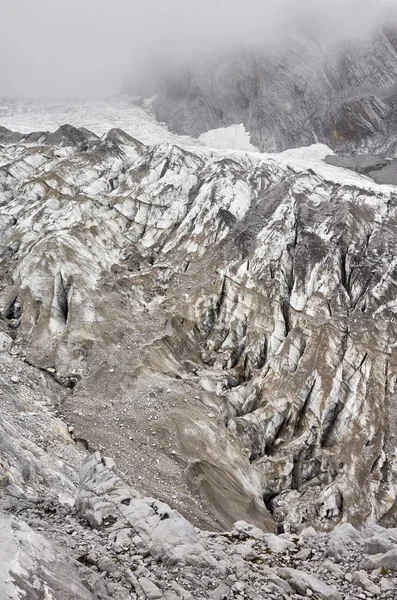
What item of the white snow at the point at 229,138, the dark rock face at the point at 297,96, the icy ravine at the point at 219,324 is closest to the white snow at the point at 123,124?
the white snow at the point at 229,138

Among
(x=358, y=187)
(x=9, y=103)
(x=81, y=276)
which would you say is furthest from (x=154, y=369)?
(x=9, y=103)

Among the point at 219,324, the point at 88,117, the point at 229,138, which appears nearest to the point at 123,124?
the point at 88,117

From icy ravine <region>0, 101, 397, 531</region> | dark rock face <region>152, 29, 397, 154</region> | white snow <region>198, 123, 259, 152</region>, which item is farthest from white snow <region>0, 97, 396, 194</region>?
icy ravine <region>0, 101, 397, 531</region>

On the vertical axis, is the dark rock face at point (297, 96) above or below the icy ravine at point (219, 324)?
above

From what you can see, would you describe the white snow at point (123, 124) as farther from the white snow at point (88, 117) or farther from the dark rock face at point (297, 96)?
the dark rock face at point (297, 96)

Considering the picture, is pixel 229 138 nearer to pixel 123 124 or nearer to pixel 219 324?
pixel 123 124

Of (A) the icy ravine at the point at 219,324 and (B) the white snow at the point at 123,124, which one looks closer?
(A) the icy ravine at the point at 219,324

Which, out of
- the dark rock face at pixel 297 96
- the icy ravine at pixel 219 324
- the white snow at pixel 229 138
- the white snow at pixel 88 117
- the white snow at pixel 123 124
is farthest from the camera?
the white snow at pixel 229 138
